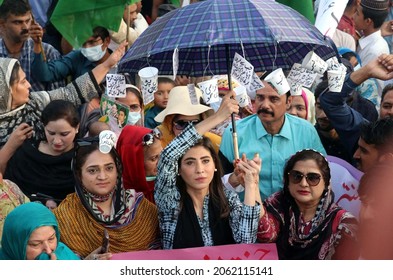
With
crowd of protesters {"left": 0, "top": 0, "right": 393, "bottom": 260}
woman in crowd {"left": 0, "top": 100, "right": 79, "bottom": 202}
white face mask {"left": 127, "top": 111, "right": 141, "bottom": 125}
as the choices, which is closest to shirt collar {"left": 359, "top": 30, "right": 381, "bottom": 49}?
crowd of protesters {"left": 0, "top": 0, "right": 393, "bottom": 260}

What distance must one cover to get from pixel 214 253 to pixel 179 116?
1.54m

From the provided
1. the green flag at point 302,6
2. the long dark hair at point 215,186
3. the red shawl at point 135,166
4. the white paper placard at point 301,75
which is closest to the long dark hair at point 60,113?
the red shawl at point 135,166

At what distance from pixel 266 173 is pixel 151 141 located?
0.81m

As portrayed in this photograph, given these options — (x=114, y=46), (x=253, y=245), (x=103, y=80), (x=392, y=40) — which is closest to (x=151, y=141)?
(x=253, y=245)

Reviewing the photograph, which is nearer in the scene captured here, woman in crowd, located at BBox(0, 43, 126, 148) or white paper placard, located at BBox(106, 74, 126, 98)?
white paper placard, located at BBox(106, 74, 126, 98)

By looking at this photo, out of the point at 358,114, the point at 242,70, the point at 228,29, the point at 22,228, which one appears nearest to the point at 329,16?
the point at 358,114

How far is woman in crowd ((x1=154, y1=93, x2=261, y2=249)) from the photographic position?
6.49 meters

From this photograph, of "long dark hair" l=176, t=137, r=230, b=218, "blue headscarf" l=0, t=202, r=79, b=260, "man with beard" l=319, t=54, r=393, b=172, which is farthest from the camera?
"man with beard" l=319, t=54, r=393, b=172

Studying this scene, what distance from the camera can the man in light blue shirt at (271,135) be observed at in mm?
7410

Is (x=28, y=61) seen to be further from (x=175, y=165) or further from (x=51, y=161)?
(x=175, y=165)

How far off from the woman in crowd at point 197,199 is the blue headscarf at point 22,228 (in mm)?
692

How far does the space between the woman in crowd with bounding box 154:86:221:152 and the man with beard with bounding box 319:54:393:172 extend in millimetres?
860

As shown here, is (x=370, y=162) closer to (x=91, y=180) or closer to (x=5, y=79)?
(x=91, y=180)

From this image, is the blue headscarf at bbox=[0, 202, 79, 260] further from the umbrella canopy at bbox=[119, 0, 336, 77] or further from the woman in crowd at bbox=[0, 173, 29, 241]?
the umbrella canopy at bbox=[119, 0, 336, 77]
